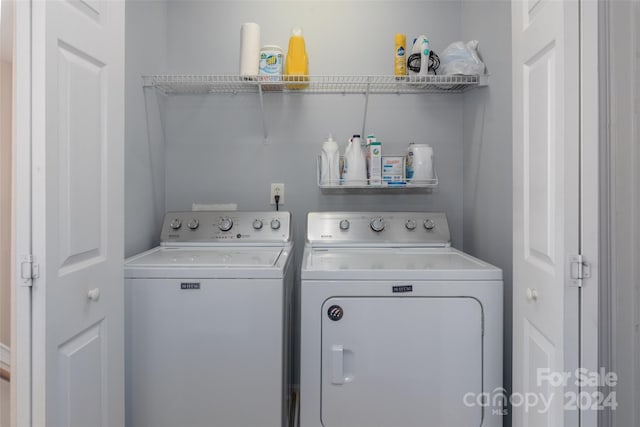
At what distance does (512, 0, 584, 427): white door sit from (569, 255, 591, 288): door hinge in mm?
16

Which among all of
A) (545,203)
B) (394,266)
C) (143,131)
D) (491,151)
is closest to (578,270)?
(545,203)

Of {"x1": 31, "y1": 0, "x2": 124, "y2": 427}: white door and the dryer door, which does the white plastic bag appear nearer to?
the dryer door

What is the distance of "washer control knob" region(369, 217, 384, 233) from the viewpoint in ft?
7.32

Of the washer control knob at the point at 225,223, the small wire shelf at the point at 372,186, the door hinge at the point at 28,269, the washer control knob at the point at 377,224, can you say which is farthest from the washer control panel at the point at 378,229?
the door hinge at the point at 28,269

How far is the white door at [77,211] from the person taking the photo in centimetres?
104

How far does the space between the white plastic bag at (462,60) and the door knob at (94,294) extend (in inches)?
80.0

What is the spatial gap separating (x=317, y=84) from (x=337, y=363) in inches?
67.2

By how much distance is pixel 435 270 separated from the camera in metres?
1.59

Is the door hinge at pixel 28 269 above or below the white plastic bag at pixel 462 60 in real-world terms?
below

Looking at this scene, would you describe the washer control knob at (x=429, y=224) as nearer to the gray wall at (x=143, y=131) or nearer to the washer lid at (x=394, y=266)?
the washer lid at (x=394, y=266)

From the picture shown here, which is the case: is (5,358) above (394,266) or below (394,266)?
below

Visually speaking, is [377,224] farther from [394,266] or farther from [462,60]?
[462,60]

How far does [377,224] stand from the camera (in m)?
2.24

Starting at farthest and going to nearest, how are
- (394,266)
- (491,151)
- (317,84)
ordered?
1. (317,84)
2. (491,151)
3. (394,266)
